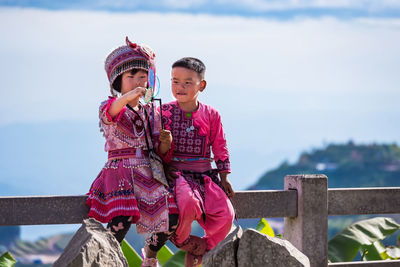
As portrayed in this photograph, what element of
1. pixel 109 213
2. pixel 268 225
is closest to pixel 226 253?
pixel 109 213

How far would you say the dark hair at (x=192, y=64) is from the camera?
3876 millimetres

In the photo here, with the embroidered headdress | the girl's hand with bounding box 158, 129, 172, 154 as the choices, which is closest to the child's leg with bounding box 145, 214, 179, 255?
the girl's hand with bounding box 158, 129, 172, 154

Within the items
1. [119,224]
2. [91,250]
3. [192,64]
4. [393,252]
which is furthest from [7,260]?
[393,252]

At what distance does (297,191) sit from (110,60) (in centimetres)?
163

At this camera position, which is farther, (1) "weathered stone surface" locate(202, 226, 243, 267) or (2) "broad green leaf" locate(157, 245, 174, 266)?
(2) "broad green leaf" locate(157, 245, 174, 266)

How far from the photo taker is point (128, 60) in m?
3.84

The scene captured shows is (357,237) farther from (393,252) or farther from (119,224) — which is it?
(119,224)

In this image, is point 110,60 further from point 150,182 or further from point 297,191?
point 297,191

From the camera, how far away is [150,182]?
3.77 metres

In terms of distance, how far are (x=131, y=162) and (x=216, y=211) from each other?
0.61m

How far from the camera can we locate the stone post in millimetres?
4371

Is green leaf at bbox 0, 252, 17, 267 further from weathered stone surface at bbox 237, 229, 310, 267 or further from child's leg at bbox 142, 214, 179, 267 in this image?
weathered stone surface at bbox 237, 229, 310, 267

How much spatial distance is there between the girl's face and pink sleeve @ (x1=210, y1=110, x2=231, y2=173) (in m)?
0.52

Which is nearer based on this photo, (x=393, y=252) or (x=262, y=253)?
(x=262, y=253)
